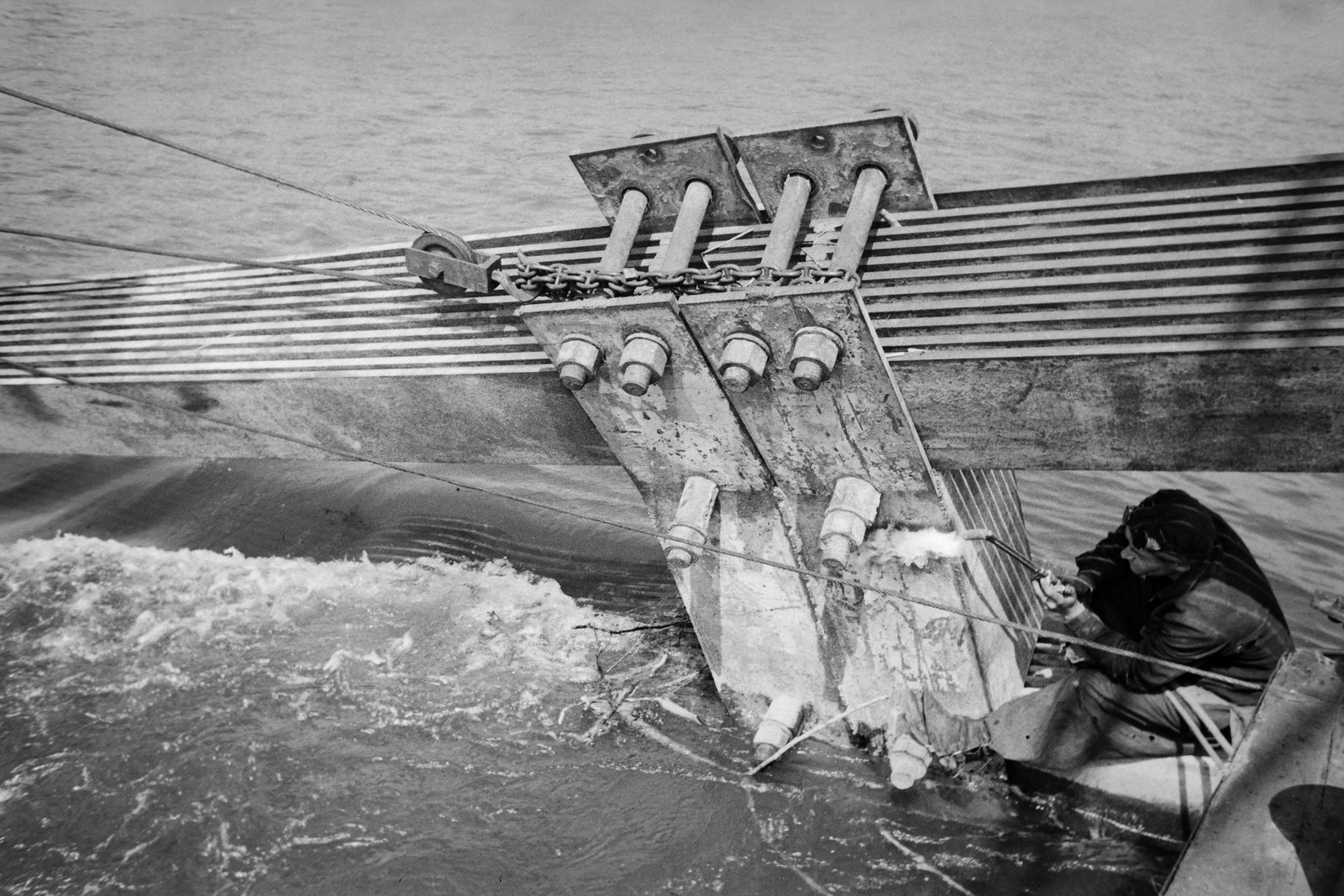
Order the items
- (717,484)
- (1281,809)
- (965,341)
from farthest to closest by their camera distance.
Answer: (717,484) → (965,341) → (1281,809)

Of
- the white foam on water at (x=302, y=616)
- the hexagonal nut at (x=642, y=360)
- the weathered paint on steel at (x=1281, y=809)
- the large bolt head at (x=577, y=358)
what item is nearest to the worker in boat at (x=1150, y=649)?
the weathered paint on steel at (x=1281, y=809)

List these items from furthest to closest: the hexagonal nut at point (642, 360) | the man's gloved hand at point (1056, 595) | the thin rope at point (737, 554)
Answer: the man's gloved hand at point (1056, 595) → the thin rope at point (737, 554) → the hexagonal nut at point (642, 360)

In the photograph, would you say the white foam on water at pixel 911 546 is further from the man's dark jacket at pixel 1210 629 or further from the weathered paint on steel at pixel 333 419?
the weathered paint on steel at pixel 333 419

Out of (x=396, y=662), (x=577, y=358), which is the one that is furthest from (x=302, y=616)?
(x=577, y=358)

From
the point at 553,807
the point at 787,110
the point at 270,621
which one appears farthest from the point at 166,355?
the point at 787,110

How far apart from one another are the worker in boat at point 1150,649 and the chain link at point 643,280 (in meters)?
1.96

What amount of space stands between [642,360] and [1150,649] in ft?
9.02

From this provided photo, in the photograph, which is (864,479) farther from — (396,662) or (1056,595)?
(396,662)

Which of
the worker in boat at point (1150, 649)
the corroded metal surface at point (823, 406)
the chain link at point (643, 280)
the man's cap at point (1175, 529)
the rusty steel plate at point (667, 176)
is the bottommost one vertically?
the worker in boat at point (1150, 649)

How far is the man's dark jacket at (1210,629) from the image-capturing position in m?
4.16

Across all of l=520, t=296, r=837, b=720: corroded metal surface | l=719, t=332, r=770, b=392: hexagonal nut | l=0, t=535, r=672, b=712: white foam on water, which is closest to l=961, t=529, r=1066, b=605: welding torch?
l=520, t=296, r=837, b=720: corroded metal surface

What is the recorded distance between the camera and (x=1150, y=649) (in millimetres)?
4320

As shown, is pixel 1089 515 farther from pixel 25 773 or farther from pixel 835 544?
pixel 25 773

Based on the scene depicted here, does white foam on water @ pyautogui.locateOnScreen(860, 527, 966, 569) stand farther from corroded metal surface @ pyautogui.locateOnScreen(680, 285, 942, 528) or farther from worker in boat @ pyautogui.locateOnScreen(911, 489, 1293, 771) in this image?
worker in boat @ pyautogui.locateOnScreen(911, 489, 1293, 771)
